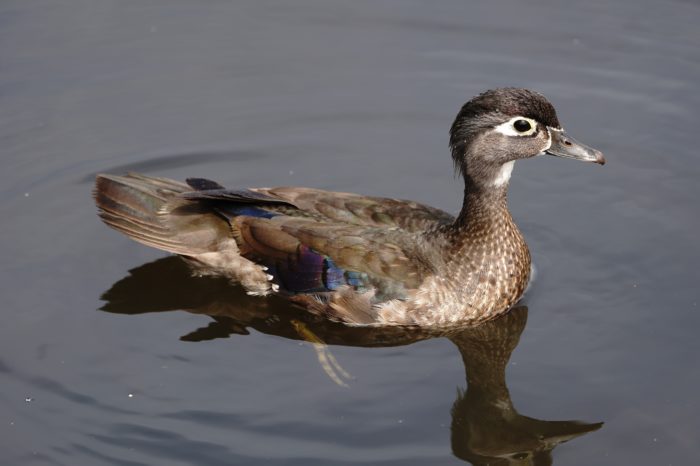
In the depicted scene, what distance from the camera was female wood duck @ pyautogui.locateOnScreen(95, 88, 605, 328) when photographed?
7988mm

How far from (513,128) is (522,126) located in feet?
0.24

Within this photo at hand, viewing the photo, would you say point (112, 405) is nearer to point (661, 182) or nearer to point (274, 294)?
point (274, 294)

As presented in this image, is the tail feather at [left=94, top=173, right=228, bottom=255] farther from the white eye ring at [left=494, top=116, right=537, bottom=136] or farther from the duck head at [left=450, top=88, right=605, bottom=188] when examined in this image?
the white eye ring at [left=494, top=116, right=537, bottom=136]

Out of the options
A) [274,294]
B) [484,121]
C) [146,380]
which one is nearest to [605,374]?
[484,121]

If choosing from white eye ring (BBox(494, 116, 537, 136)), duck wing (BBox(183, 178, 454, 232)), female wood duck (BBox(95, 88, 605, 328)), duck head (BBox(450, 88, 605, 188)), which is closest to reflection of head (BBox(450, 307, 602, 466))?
female wood duck (BBox(95, 88, 605, 328))

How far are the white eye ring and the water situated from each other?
135 cm

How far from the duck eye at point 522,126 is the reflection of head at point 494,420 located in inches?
58.2

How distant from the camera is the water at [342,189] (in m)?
7.11

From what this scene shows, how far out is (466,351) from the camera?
8031 millimetres

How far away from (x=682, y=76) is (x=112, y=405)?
6.79 metres

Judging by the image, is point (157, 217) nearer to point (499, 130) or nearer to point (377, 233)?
point (377, 233)

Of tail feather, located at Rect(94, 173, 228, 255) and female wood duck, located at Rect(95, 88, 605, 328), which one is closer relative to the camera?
female wood duck, located at Rect(95, 88, 605, 328)

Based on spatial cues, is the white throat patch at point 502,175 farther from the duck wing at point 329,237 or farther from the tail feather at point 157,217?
the tail feather at point 157,217

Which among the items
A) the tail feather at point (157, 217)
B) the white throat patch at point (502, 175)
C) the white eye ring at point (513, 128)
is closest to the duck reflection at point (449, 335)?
the tail feather at point (157, 217)
